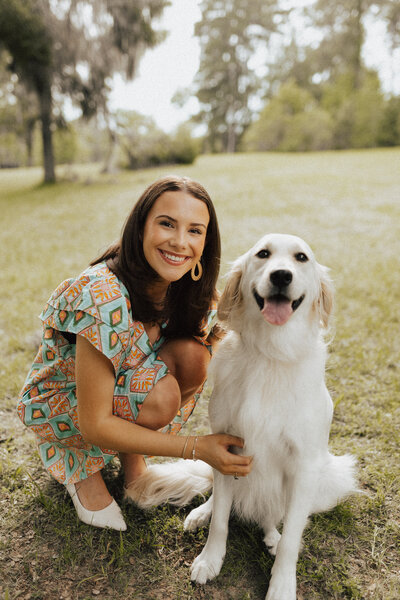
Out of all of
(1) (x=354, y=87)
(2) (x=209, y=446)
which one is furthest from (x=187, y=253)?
(1) (x=354, y=87)

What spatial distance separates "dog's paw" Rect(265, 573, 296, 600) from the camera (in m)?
1.59

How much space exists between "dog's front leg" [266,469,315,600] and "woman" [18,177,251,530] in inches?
8.0

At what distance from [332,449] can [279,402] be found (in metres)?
1.01

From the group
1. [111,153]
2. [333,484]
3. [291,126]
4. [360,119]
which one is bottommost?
[333,484]

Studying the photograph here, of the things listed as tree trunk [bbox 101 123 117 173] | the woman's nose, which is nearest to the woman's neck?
the woman's nose

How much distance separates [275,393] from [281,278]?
0.43m

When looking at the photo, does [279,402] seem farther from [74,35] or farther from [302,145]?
[302,145]

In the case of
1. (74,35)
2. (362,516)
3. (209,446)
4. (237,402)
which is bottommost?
(362,516)

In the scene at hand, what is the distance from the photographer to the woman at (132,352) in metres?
1.67

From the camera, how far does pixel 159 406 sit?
6.15 feet

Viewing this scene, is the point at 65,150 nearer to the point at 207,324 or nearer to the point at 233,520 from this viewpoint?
the point at 207,324

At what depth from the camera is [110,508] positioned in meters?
1.95

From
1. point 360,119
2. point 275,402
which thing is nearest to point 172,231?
point 275,402

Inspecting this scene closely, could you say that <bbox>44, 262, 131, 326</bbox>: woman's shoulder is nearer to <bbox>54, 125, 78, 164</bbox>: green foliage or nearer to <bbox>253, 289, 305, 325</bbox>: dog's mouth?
<bbox>253, 289, 305, 325</bbox>: dog's mouth
